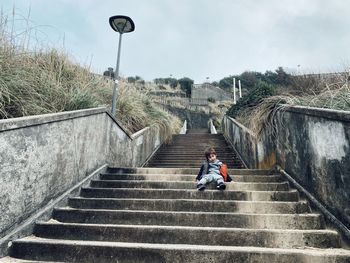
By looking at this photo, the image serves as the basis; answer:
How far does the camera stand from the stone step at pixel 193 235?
2.83 metres

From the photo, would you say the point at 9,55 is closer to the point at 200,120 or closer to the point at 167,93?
the point at 200,120

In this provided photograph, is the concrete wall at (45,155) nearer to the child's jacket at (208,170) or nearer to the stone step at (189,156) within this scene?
the child's jacket at (208,170)

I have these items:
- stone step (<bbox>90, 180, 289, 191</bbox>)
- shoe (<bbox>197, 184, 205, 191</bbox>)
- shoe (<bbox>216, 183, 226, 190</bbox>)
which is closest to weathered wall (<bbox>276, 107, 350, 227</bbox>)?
stone step (<bbox>90, 180, 289, 191</bbox>)

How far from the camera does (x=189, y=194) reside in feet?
13.2

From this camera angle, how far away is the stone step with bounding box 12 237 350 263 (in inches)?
98.0

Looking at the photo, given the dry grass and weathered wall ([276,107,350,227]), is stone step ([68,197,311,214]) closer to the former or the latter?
weathered wall ([276,107,350,227])

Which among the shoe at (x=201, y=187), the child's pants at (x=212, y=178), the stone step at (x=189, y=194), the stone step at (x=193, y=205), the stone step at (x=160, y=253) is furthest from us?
the child's pants at (x=212, y=178)

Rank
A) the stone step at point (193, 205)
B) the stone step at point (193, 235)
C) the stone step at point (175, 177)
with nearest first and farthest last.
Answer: the stone step at point (193, 235) < the stone step at point (193, 205) < the stone step at point (175, 177)

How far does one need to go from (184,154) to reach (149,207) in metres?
6.04

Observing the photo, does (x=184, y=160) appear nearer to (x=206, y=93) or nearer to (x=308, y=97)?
(x=308, y=97)

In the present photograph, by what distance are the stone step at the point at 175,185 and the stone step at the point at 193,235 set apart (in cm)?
135

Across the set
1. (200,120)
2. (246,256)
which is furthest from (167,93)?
(246,256)

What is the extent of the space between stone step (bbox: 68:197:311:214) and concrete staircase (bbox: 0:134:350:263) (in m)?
0.01

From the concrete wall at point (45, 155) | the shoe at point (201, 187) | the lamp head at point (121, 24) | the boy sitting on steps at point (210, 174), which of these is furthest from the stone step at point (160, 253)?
the lamp head at point (121, 24)
